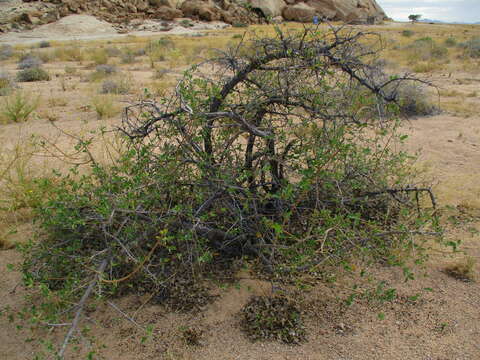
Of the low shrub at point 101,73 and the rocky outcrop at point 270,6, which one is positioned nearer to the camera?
the low shrub at point 101,73

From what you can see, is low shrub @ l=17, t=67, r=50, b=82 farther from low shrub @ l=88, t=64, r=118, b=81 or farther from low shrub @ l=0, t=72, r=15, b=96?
low shrub @ l=88, t=64, r=118, b=81

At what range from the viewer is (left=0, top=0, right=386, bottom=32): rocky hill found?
3128cm

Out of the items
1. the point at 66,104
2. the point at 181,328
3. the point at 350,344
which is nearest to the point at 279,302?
the point at 350,344

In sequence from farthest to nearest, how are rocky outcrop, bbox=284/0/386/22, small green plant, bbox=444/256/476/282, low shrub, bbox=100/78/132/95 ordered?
rocky outcrop, bbox=284/0/386/22 < low shrub, bbox=100/78/132/95 < small green plant, bbox=444/256/476/282

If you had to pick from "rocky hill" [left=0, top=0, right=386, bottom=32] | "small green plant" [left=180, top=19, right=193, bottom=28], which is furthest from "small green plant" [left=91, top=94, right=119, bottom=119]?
"small green plant" [left=180, top=19, right=193, bottom=28]

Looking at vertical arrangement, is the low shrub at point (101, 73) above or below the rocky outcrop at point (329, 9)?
below

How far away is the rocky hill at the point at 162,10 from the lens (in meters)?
31.3

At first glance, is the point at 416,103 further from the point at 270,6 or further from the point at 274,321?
the point at 270,6

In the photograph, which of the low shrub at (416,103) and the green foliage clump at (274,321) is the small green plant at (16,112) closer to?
the green foliage clump at (274,321)

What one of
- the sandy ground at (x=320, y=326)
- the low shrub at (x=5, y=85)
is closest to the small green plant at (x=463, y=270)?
the sandy ground at (x=320, y=326)

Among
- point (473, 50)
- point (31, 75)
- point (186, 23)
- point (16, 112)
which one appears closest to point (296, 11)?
point (186, 23)

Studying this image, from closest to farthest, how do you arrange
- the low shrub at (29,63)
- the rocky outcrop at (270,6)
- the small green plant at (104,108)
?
the small green plant at (104,108) < the low shrub at (29,63) < the rocky outcrop at (270,6)

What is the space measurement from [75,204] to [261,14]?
39.5 m

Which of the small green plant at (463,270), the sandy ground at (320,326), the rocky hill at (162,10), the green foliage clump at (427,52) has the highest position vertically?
the rocky hill at (162,10)
